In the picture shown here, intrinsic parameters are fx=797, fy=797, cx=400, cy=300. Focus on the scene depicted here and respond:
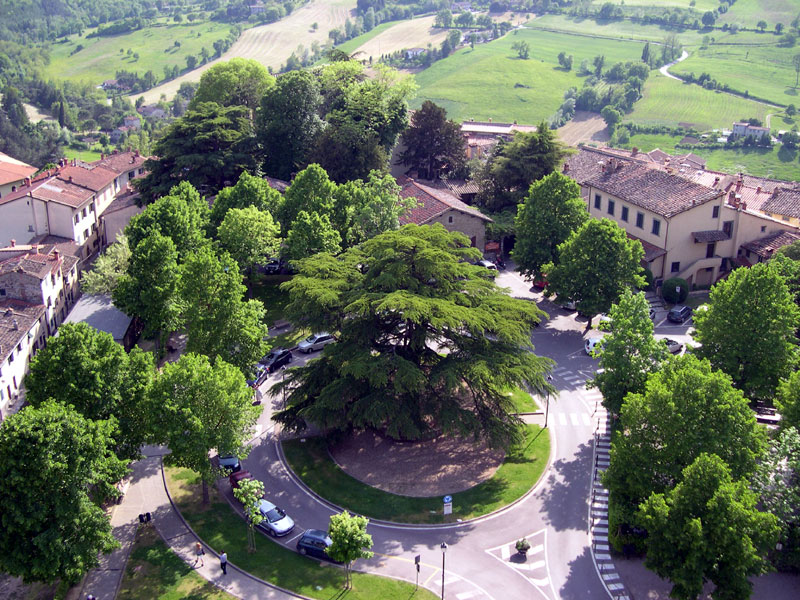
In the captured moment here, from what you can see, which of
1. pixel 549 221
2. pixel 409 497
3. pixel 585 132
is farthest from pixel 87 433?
pixel 585 132

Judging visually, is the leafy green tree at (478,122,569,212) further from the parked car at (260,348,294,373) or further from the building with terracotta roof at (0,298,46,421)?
the building with terracotta roof at (0,298,46,421)

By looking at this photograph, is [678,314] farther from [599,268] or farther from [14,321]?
[14,321]

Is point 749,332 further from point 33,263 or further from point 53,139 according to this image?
point 53,139

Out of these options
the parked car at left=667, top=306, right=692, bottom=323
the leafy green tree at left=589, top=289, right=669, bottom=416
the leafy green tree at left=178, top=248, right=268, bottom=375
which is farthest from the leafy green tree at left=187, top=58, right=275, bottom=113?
the leafy green tree at left=589, top=289, right=669, bottom=416

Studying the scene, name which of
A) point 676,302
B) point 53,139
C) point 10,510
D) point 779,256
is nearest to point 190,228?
point 10,510

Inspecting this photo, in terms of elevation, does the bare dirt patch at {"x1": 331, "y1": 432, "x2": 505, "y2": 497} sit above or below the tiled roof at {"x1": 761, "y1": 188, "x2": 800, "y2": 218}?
below
